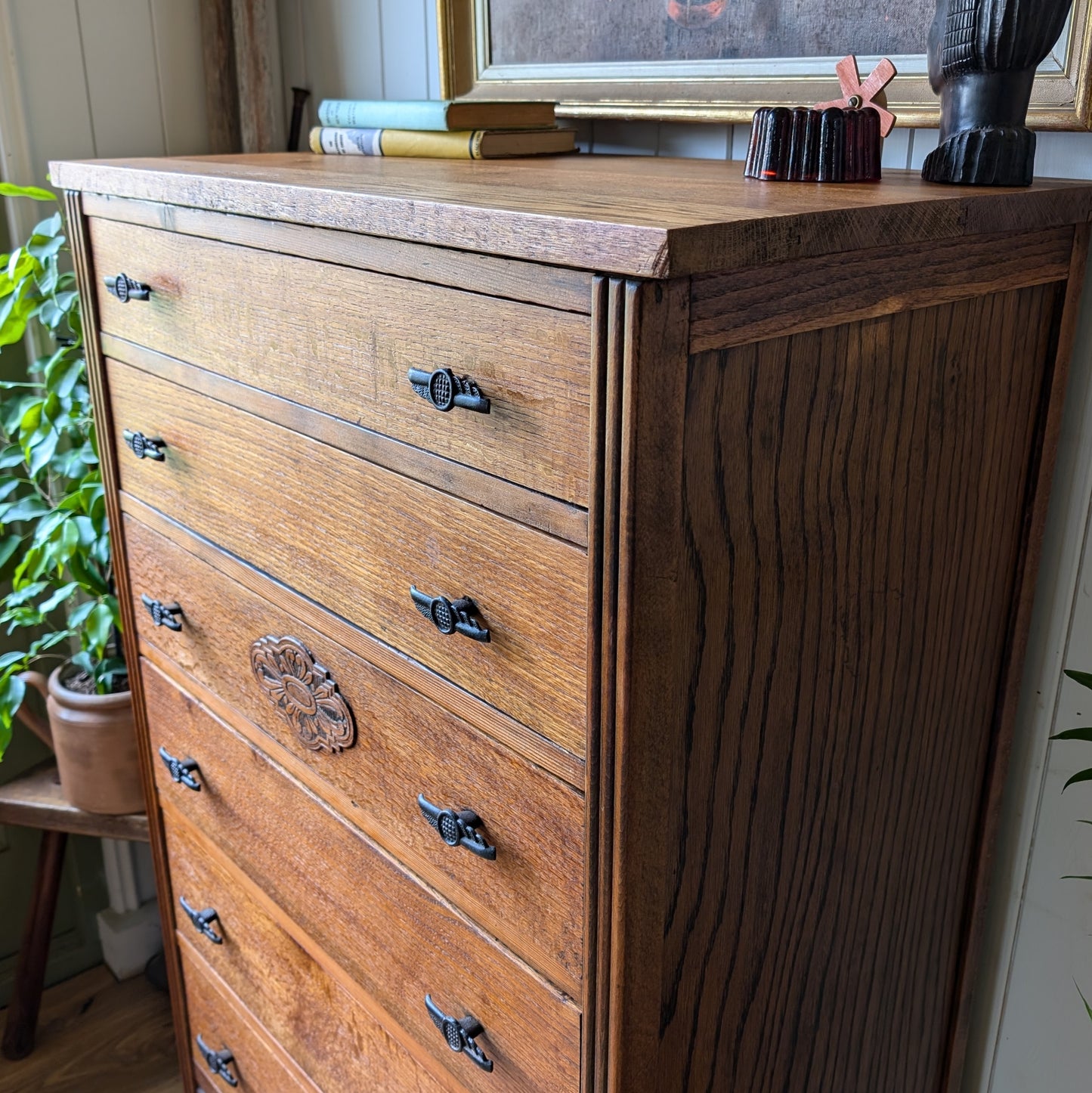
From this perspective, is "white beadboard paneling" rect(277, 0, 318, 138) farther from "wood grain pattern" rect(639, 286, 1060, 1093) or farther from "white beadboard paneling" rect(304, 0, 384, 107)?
"wood grain pattern" rect(639, 286, 1060, 1093)

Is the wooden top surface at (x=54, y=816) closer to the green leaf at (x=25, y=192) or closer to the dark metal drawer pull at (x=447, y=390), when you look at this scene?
the green leaf at (x=25, y=192)

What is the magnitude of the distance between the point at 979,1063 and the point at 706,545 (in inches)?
32.5

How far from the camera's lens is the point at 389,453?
0.82 meters

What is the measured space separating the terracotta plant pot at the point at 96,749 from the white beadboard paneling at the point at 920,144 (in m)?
1.21

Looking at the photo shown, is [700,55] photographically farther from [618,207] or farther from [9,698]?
[9,698]

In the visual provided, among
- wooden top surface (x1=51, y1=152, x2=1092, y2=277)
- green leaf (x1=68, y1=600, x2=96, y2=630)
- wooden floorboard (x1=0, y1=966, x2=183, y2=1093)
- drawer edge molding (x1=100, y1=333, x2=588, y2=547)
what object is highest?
wooden top surface (x1=51, y1=152, x2=1092, y2=277)

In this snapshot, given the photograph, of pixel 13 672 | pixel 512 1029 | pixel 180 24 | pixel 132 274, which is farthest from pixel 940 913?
pixel 180 24

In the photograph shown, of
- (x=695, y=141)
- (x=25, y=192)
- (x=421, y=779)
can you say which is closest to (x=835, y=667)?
(x=421, y=779)

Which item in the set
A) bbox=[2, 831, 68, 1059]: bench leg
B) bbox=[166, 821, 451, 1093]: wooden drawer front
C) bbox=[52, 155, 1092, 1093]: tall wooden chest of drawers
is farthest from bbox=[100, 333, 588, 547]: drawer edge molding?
bbox=[2, 831, 68, 1059]: bench leg

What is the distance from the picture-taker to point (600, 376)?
0.61 meters

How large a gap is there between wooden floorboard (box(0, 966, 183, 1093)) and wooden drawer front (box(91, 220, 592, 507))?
1.29 m

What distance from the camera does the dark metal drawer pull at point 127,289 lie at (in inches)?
42.8

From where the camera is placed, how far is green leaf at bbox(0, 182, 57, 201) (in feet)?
4.72

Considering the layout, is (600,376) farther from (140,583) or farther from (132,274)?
(140,583)
